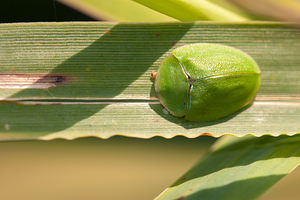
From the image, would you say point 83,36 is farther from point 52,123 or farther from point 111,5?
point 52,123

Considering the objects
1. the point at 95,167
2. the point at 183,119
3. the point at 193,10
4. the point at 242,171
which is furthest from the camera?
the point at 95,167

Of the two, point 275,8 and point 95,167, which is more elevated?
point 275,8

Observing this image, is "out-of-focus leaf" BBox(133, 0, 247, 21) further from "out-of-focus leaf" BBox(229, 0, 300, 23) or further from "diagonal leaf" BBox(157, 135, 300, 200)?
"diagonal leaf" BBox(157, 135, 300, 200)

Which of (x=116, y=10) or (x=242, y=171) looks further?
(x=116, y=10)

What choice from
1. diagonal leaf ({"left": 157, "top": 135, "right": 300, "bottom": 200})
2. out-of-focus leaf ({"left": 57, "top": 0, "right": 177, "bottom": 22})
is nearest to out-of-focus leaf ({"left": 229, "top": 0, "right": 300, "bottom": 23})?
out-of-focus leaf ({"left": 57, "top": 0, "right": 177, "bottom": 22})

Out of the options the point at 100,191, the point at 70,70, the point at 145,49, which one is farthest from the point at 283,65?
the point at 100,191

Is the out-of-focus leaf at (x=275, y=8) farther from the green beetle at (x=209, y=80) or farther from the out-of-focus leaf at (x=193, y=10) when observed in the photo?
the green beetle at (x=209, y=80)

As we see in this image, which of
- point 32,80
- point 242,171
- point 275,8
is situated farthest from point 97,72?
point 275,8

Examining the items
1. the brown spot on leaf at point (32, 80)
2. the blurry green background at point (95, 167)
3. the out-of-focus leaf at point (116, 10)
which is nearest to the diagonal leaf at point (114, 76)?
the brown spot on leaf at point (32, 80)

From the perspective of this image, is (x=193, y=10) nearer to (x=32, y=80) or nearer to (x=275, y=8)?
(x=275, y=8)
